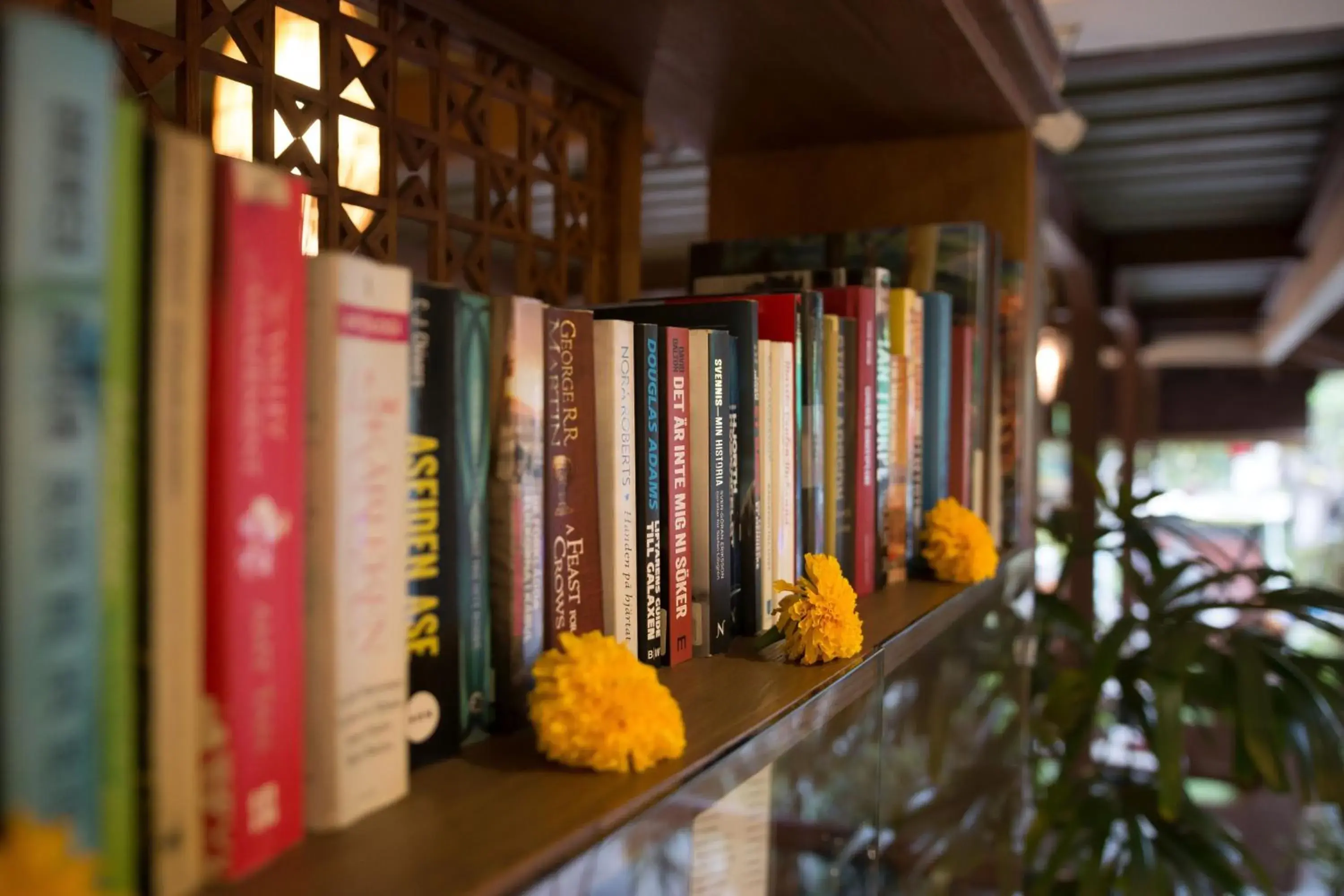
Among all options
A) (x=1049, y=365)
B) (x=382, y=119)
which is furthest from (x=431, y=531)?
(x=1049, y=365)

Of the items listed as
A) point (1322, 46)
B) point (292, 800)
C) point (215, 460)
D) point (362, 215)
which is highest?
point (1322, 46)

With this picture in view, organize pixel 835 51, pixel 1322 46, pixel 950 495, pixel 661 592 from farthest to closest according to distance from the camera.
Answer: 1. pixel 1322 46
2. pixel 950 495
3. pixel 835 51
4. pixel 661 592

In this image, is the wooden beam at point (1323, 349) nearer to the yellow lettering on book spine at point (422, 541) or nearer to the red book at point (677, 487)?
the red book at point (677, 487)

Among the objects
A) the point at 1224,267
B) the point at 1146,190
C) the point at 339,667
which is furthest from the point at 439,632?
the point at 1224,267

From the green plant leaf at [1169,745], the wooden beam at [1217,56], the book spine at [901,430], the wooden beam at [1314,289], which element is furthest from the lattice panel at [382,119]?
the wooden beam at [1314,289]

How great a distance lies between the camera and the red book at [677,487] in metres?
0.59

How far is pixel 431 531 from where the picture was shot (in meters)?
0.43

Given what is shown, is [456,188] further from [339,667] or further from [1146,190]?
[339,667]

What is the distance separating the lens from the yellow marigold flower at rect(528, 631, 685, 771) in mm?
443

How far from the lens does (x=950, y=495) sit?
3.33 ft

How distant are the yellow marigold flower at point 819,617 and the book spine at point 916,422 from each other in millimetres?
307

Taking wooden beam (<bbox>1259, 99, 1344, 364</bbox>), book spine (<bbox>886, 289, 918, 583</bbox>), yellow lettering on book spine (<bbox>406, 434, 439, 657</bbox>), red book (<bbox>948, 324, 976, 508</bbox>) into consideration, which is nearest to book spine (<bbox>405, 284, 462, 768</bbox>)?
yellow lettering on book spine (<bbox>406, 434, 439, 657</bbox>)

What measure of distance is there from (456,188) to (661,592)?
9.28 ft

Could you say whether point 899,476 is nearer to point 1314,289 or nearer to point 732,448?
point 732,448
